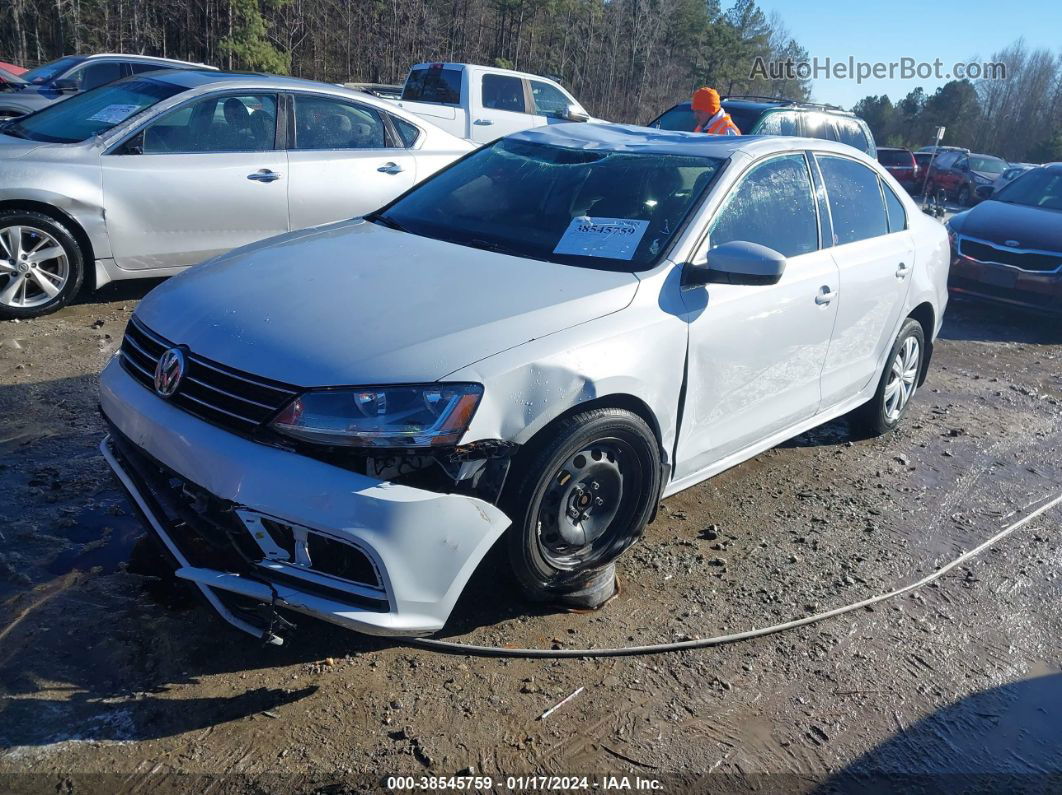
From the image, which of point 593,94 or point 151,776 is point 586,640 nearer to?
point 151,776

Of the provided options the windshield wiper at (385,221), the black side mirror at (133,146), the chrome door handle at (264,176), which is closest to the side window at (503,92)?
the chrome door handle at (264,176)

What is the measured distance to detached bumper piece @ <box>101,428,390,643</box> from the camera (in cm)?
256

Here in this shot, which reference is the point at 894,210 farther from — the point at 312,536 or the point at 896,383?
Result: the point at 312,536

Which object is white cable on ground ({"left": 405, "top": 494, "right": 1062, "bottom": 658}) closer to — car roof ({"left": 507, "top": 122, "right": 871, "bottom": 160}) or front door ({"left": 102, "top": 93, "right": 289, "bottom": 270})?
car roof ({"left": 507, "top": 122, "right": 871, "bottom": 160})

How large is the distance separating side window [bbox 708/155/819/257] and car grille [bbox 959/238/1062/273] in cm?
589

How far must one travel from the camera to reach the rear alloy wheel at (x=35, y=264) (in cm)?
567

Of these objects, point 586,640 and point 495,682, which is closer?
point 495,682

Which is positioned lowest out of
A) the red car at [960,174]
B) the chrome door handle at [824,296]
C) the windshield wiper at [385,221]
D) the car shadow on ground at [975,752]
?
the red car at [960,174]

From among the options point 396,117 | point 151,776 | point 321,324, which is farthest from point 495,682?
point 396,117

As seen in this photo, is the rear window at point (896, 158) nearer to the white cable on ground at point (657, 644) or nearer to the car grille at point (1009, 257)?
the car grille at point (1009, 257)

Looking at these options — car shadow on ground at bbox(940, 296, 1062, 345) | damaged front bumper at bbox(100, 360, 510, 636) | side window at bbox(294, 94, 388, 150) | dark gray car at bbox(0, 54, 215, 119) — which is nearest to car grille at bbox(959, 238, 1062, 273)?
car shadow on ground at bbox(940, 296, 1062, 345)

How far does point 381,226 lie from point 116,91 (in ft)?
12.2

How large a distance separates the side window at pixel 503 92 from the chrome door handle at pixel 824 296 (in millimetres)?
10151

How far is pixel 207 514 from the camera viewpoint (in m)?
2.69
